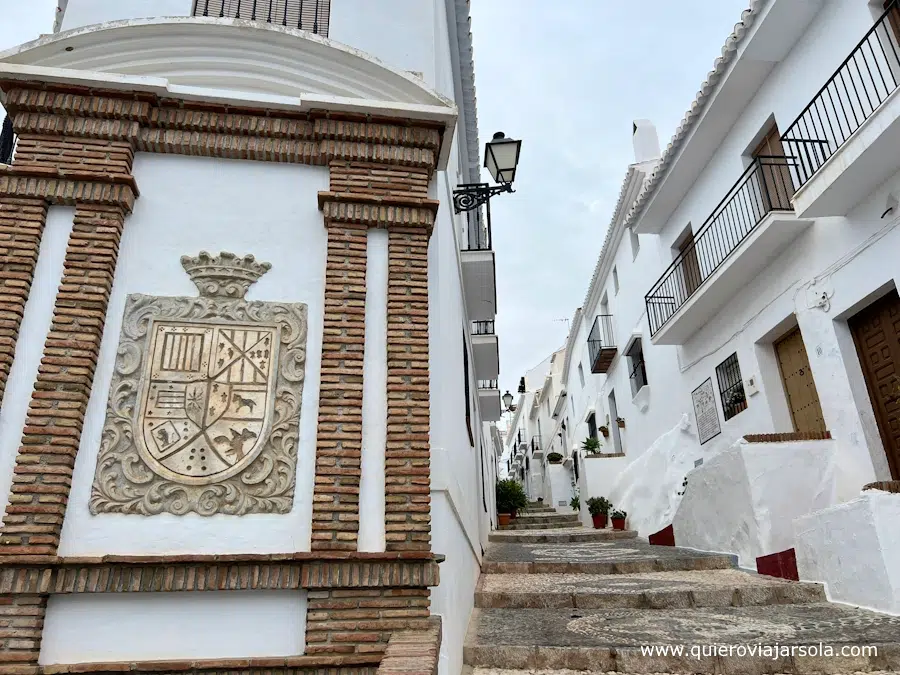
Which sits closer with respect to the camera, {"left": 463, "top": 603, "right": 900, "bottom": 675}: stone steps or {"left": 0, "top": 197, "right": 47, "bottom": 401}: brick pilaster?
{"left": 0, "top": 197, "right": 47, "bottom": 401}: brick pilaster

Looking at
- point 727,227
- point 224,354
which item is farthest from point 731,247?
point 224,354

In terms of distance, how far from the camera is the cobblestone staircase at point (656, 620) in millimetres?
3658

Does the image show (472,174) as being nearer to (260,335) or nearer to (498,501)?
(260,335)

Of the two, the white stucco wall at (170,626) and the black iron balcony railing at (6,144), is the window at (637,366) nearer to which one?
the white stucco wall at (170,626)

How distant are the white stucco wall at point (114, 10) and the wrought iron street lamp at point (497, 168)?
3057 mm

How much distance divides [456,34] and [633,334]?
27.8 feet

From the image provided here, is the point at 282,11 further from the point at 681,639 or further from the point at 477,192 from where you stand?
the point at 681,639

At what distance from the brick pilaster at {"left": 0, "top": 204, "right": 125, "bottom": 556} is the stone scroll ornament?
0.16 meters

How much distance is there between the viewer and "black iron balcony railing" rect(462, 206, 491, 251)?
303 inches

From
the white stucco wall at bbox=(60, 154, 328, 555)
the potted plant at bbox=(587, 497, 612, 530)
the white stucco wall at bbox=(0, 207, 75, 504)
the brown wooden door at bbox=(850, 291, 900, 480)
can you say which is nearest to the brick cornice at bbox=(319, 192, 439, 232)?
the white stucco wall at bbox=(60, 154, 328, 555)

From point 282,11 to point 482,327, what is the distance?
624 cm

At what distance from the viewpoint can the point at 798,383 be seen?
7852 millimetres

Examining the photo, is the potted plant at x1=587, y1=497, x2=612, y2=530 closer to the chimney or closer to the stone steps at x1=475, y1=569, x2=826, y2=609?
the stone steps at x1=475, y1=569, x2=826, y2=609

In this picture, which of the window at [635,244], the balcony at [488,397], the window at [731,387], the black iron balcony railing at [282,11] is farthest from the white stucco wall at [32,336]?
the window at [635,244]
